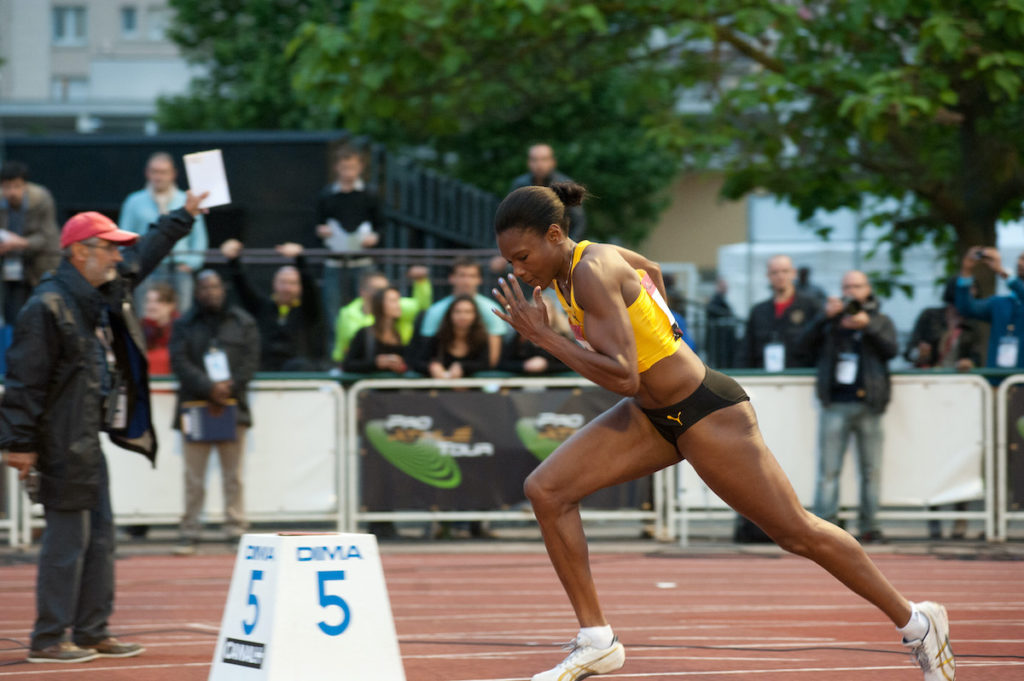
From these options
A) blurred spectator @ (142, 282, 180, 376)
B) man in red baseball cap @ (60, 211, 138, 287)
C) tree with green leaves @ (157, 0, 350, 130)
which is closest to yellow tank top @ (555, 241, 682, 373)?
man in red baseball cap @ (60, 211, 138, 287)

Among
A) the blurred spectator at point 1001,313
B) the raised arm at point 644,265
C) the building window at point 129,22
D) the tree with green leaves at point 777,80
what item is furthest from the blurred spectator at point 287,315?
the building window at point 129,22

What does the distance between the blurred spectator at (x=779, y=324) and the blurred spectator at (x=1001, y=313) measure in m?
1.38

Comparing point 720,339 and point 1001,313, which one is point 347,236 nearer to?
point 720,339

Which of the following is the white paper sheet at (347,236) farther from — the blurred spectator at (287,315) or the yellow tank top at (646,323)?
the yellow tank top at (646,323)

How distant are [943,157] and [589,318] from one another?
1166cm

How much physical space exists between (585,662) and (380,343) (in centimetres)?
655

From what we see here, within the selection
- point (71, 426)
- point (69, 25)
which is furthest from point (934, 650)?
point (69, 25)

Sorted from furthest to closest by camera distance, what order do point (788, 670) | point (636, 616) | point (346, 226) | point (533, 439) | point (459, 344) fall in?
point (346, 226), point (459, 344), point (533, 439), point (636, 616), point (788, 670)

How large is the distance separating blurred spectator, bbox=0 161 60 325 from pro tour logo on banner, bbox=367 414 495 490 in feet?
11.2

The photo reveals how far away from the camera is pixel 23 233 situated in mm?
12023

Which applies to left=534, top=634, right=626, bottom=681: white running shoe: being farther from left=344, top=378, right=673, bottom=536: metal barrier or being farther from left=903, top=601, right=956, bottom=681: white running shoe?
left=344, top=378, right=673, bottom=536: metal barrier

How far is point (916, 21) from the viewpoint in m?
14.2

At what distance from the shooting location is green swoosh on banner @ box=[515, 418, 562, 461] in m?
11.4

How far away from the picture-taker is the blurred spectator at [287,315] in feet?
41.1
